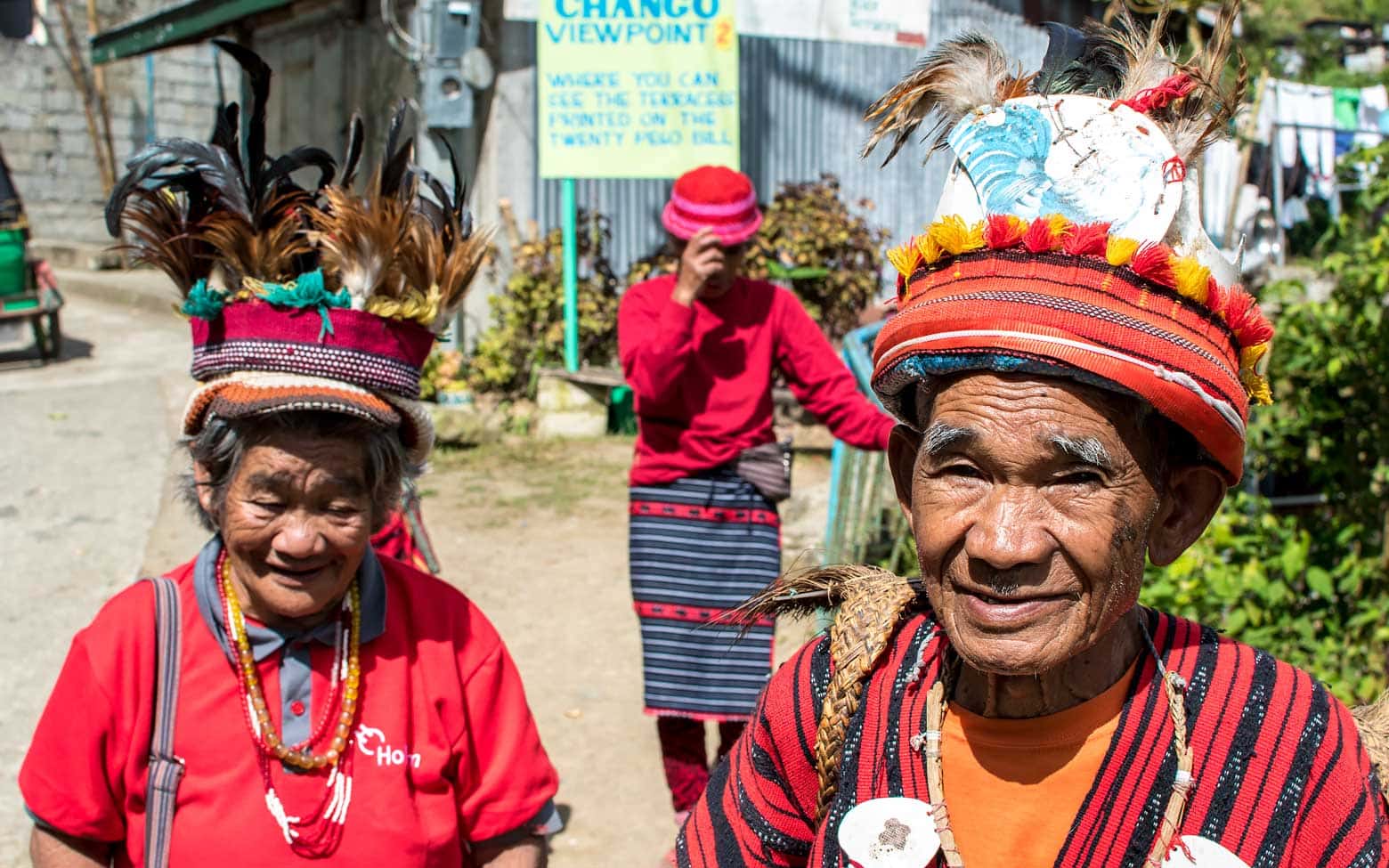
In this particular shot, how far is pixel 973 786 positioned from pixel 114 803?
1.43 meters

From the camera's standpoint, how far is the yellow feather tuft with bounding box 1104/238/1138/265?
4.55ft

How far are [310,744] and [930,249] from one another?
141 cm

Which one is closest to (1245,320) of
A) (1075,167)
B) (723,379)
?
(1075,167)

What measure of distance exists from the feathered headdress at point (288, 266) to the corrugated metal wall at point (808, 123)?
8.16 meters

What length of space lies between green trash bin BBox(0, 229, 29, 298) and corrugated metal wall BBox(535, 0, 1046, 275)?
535 centimetres

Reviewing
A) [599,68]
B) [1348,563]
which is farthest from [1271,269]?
[1348,563]

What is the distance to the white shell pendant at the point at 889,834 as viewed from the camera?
5.02 feet

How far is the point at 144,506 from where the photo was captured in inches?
306

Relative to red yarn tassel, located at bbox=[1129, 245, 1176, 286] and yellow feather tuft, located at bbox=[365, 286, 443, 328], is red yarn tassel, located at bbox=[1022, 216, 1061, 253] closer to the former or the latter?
red yarn tassel, located at bbox=[1129, 245, 1176, 286]

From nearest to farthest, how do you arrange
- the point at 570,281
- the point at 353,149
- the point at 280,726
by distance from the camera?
the point at 280,726 < the point at 353,149 < the point at 570,281

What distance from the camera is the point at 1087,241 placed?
4.58ft

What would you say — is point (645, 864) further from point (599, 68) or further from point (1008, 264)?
point (599, 68)

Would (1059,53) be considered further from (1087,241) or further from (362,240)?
(362,240)

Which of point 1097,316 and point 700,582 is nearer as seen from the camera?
point 1097,316
